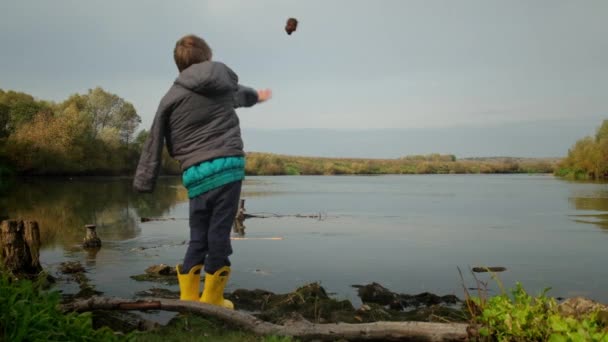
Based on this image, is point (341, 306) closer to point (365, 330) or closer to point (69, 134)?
point (365, 330)

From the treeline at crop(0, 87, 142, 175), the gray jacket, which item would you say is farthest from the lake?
the treeline at crop(0, 87, 142, 175)

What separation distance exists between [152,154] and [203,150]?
1.60 ft

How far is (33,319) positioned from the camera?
339 cm

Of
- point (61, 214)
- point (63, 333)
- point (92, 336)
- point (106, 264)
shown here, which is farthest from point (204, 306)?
point (61, 214)

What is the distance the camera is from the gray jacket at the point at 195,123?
5203 millimetres

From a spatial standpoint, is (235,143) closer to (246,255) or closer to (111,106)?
(246,255)

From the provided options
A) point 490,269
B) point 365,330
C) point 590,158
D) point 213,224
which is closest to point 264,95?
point 213,224

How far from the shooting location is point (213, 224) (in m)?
5.28

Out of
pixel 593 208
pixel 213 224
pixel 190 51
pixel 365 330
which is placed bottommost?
pixel 593 208

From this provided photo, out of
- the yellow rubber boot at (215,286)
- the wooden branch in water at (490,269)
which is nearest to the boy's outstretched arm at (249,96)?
the yellow rubber boot at (215,286)

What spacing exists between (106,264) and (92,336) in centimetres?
603

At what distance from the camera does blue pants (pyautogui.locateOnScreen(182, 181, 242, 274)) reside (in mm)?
5250

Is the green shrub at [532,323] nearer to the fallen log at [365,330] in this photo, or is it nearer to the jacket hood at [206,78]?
the fallen log at [365,330]

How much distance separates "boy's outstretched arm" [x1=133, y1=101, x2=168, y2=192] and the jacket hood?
344 mm
